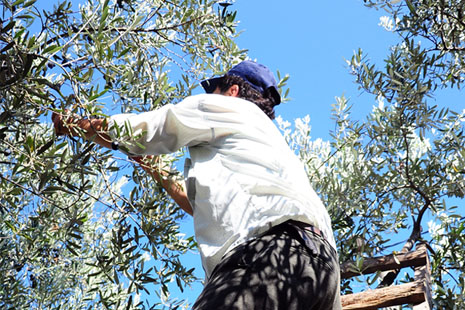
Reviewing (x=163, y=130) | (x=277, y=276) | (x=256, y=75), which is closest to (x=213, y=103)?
(x=163, y=130)

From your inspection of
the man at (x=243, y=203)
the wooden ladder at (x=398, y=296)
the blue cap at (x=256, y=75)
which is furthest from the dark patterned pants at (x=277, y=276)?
the wooden ladder at (x=398, y=296)

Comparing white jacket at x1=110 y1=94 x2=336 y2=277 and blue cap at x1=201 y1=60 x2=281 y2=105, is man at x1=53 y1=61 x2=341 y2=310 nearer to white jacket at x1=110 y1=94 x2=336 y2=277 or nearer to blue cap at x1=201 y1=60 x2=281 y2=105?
white jacket at x1=110 y1=94 x2=336 y2=277

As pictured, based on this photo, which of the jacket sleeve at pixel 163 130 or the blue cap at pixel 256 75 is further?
the blue cap at pixel 256 75

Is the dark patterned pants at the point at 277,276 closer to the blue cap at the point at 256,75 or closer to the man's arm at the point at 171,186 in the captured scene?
the man's arm at the point at 171,186

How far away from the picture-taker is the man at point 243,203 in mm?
1916

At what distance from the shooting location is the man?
1.92 metres

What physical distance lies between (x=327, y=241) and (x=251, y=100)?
83cm

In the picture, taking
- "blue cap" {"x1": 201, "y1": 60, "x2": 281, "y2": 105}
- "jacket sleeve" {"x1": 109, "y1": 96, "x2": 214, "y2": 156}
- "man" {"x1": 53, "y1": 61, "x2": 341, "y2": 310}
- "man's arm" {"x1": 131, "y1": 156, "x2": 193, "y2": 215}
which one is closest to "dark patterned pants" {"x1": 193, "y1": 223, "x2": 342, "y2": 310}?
"man" {"x1": 53, "y1": 61, "x2": 341, "y2": 310}

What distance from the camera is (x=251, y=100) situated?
2.77 m

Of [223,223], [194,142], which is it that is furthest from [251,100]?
[223,223]

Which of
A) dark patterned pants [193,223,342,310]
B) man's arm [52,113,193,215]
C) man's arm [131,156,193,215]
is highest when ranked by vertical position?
man's arm [52,113,193,215]

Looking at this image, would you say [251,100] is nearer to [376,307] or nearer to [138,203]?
[138,203]

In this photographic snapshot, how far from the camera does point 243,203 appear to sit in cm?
214

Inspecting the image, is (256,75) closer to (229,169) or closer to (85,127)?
(229,169)
